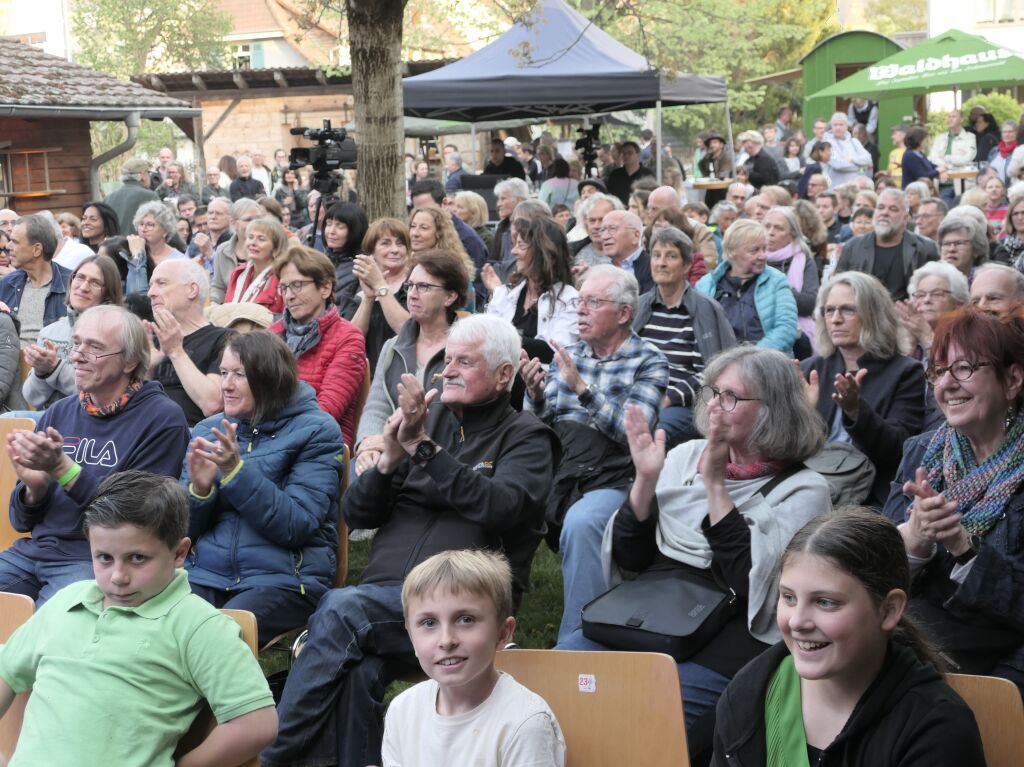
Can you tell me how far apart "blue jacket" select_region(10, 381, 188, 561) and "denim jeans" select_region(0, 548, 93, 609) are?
0.08 ft

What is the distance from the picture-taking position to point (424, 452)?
3592 mm

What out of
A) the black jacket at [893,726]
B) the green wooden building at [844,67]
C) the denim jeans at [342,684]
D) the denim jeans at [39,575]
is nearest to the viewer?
the black jacket at [893,726]

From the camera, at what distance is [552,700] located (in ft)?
9.18

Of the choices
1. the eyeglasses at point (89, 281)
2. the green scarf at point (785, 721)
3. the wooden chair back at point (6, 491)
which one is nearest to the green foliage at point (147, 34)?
the eyeglasses at point (89, 281)

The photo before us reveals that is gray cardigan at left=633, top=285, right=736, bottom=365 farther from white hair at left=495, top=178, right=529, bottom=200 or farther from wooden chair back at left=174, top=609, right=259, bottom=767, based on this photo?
white hair at left=495, top=178, right=529, bottom=200

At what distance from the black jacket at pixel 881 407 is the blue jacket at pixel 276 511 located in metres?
1.75

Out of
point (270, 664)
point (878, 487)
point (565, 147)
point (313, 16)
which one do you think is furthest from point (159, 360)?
point (565, 147)

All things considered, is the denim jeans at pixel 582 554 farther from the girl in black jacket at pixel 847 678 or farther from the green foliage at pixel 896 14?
the green foliage at pixel 896 14

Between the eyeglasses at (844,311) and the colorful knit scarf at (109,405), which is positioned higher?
the eyeglasses at (844,311)

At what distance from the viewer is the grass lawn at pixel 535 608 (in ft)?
16.3

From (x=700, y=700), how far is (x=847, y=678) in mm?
854

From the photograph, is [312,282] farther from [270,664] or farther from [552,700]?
[552,700]

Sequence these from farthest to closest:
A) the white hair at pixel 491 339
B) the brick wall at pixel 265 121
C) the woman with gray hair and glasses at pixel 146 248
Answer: the brick wall at pixel 265 121 → the woman with gray hair and glasses at pixel 146 248 → the white hair at pixel 491 339

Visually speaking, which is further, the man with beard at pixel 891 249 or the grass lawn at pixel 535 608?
the man with beard at pixel 891 249
